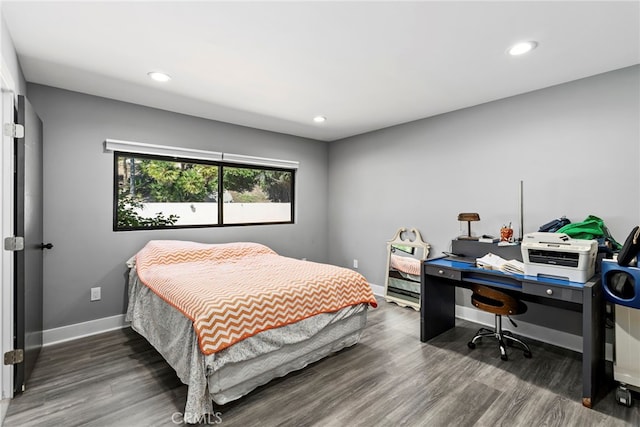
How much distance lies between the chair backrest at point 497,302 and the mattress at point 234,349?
1.04 m

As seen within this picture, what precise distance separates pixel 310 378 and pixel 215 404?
69cm

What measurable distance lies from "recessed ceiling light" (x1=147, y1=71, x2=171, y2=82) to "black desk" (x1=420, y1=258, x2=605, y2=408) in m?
2.91

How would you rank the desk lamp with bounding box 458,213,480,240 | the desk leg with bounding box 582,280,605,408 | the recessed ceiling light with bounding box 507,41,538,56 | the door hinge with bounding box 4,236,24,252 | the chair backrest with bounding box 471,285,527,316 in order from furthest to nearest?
1. the desk lamp with bounding box 458,213,480,240
2. the chair backrest with bounding box 471,285,527,316
3. the recessed ceiling light with bounding box 507,41,538,56
4. the desk leg with bounding box 582,280,605,408
5. the door hinge with bounding box 4,236,24,252

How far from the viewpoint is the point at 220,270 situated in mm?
2930

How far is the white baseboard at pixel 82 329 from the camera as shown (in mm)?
2904

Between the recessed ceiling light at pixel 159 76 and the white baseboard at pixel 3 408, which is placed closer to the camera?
the white baseboard at pixel 3 408

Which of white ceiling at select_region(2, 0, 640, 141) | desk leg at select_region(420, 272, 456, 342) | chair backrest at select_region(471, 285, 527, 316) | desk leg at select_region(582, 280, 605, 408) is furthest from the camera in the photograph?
desk leg at select_region(420, 272, 456, 342)

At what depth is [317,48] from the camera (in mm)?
2221

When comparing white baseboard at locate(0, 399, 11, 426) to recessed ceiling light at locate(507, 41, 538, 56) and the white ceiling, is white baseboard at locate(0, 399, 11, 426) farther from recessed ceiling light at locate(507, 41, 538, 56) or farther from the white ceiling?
recessed ceiling light at locate(507, 41, 538, 56)

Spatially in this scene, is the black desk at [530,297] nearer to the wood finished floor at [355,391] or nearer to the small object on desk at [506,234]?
the wood finished floor at [355,391]

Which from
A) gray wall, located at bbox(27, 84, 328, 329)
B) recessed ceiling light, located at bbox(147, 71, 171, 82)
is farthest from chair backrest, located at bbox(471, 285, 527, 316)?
recessed ceiling light, located at bbox(147, 71, 171, 82)

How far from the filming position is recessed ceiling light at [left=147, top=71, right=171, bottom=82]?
2.62 m

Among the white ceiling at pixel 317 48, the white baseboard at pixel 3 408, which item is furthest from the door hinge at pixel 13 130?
the white baseboard at pixel 3 408

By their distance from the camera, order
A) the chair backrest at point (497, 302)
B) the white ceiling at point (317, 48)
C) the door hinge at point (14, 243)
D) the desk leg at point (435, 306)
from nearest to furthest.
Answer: the white ceiling at point (317, 48), the door hinge at point (14, 243), the chair backrest at point (497, 302), the desk leg at point (435, 306)
